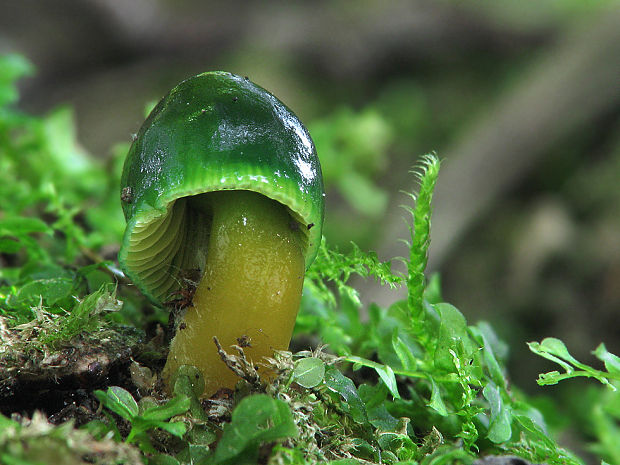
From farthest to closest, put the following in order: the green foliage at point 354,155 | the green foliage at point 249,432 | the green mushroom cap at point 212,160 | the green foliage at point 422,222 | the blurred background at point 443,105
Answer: the blurred background at point 443,105 < the green foliage at point 354,155 < the green foliage at point 422,222 < the green mushroom cap at point 212,160 < the green foliage at point 249,432

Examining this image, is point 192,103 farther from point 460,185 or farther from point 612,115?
point 612,115

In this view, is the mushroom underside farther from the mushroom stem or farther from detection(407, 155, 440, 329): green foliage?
detection(407, 155, 440, 329): green foliage

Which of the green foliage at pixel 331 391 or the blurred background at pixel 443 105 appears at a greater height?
the blurred background at pixel 443 105

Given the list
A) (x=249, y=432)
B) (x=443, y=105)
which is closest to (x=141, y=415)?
(x=249, y=432)

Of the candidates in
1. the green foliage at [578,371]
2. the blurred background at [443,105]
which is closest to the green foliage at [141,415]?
the green foliage at [578,371]

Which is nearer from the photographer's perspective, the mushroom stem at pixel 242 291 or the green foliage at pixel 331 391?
the green foliage at pixel 331 391

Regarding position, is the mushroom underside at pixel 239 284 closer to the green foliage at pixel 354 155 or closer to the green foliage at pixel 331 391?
the green foliage at pixel 331 391
